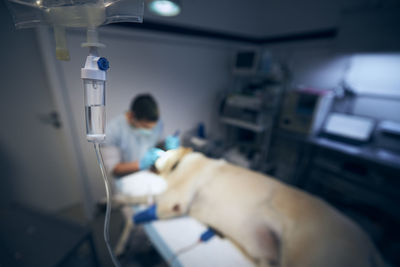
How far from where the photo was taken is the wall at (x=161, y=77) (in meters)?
1.75

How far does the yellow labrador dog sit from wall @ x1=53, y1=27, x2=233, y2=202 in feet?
3.31

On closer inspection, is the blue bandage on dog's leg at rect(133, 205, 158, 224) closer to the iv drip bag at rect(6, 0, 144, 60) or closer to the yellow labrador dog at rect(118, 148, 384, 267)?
the yellow labrador dog at rect(118, 148, 384, 267)

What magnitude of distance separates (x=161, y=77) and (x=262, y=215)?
193cm

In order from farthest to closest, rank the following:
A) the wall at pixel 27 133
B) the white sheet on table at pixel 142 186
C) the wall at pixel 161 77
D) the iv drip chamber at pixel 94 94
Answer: the wall at pixel 161 77 < the wall at pixel 27 133 < the white sheet on table at pixel 142 186 < the iv drip chamber at pixel 94 94

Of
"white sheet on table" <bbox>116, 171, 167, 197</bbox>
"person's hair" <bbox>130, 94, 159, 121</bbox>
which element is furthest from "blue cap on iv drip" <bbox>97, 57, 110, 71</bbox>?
"person's hair" <bbox>130, 94, 159, 121</bbox>

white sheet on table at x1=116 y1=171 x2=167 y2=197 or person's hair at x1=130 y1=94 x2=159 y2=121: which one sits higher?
person's hair at x1=130 y1=94 x2=159 y2=121

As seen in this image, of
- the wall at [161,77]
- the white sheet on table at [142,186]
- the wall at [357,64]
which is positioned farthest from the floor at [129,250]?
the wall at [357,64]

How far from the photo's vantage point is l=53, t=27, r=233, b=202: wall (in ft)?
5.76

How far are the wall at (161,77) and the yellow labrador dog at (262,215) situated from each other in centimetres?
101

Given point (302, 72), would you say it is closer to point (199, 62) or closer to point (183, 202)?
point (199, 62)

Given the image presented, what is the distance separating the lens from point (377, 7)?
1.76m

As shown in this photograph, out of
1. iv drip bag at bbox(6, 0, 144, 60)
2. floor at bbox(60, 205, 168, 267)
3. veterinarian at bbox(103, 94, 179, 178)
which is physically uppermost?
iv drip bag at bbox(6, 0, 144, 60)

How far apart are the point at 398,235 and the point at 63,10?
308cm

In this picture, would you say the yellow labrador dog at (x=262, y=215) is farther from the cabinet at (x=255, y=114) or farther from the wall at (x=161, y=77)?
the cabinet at (x=255, y=114)
